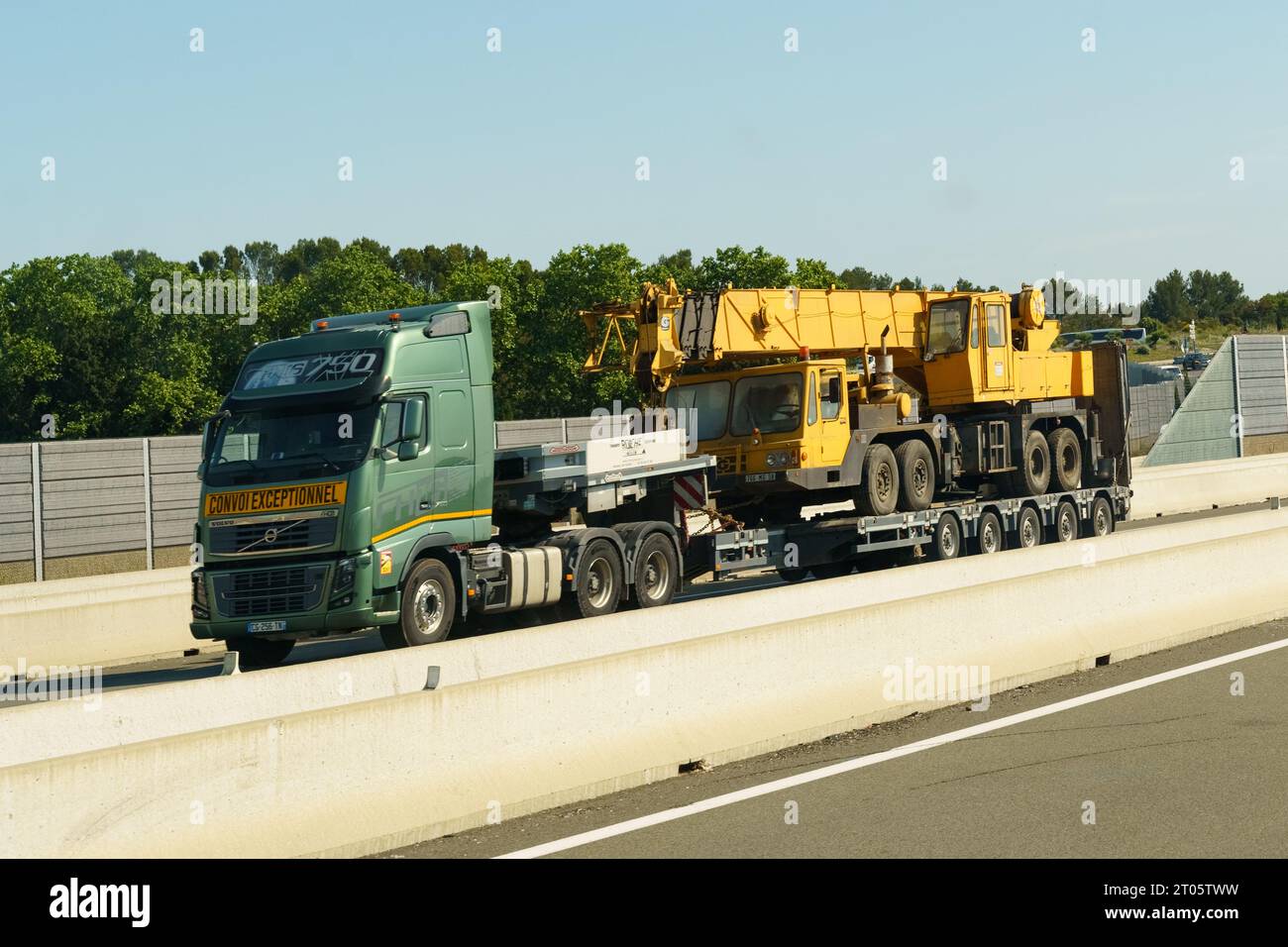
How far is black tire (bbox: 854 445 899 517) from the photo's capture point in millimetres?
21547

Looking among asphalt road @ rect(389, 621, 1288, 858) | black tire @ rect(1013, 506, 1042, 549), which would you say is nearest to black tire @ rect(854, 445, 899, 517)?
black tire @ rect(1013, 506, 1042, 549)

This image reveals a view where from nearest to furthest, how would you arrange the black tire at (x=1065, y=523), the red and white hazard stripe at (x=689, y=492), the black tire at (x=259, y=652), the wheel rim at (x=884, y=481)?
the black tire at (x=259, y=652) → the red and white hazard stripe at (x=689, y=492) → the wheel rim at (x=884, y=481) → the black tire at (x=1065, y=523)

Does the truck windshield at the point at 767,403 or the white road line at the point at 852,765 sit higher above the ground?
the truck windshield at the point at 767,403

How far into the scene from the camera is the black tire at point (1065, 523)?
25828 mm

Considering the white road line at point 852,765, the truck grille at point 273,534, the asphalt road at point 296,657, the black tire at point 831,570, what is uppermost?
the truck grille at point 273,534

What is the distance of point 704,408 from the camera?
2117 centimetres

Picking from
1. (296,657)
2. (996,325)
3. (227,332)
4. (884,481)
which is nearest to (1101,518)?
(996,325)

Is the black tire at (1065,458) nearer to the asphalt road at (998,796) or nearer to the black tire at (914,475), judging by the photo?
the black tire at (914,475)

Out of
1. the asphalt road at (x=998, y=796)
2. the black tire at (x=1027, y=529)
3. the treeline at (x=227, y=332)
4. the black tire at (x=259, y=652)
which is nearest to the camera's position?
the asphalt road at (x=998, y=796)

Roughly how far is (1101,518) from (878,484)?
7242 mm

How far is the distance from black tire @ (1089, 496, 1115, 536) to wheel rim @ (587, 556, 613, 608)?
11838 millimetres

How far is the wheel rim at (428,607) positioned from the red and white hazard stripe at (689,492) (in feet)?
14.5

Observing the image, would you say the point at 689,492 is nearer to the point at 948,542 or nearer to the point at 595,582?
the point at 595,582

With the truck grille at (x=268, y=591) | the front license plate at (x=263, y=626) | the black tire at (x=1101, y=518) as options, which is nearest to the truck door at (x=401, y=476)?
the truck grille at (x=268, y=591)
